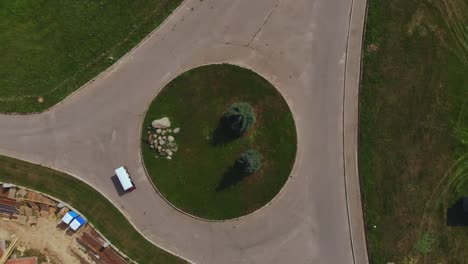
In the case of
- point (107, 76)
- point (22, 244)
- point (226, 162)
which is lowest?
point (22, 244)

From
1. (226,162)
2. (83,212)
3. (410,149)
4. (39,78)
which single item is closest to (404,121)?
(410,149)

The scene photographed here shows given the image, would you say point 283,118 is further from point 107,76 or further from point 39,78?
point 39,78

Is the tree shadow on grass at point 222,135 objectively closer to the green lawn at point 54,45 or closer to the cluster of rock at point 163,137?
the cluster of rock at point 163,137

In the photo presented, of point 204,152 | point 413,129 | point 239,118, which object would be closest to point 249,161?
point 239,118

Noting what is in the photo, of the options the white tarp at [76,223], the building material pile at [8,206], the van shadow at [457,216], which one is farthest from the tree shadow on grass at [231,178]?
the van shadow at [457,216]

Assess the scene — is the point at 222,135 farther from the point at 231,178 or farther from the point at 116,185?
the point at 116,185

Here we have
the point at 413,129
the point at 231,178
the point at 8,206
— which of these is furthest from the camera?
the point at 413,129

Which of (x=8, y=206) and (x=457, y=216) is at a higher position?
(x=8, y=206)
